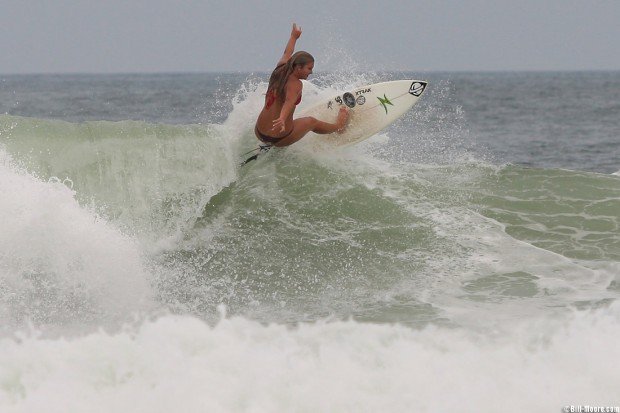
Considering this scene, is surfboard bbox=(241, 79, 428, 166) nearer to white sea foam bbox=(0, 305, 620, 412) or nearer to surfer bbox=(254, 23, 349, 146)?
surfer bbox=(254, 23, 349, 146)

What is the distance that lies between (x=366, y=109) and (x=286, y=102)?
1675 mm

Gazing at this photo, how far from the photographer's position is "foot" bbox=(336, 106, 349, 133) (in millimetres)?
9562

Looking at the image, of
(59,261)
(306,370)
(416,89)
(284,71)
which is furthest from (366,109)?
(306,370)

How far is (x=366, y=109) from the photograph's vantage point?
9.78 metres

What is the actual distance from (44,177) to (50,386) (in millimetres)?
4073

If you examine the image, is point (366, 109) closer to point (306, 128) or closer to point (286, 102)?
point (306, 128)

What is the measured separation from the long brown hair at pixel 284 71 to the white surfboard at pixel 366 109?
1195 mm

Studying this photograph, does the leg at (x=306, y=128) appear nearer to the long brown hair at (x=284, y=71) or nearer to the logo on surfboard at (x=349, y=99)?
the logo on surfboard at (x=349, y=99)

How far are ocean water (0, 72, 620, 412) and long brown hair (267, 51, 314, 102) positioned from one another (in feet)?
3.89

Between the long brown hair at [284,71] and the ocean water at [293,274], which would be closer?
the ocean water at [293,274]

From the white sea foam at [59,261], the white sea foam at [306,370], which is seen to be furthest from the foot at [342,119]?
the white sea foam at [306,370]

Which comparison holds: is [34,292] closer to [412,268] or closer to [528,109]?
[412,268]

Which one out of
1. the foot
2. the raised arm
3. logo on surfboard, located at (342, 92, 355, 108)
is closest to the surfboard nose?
logo on surfboard, located at (342, 92, 355, 108)

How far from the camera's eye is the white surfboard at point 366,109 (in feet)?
31.8
